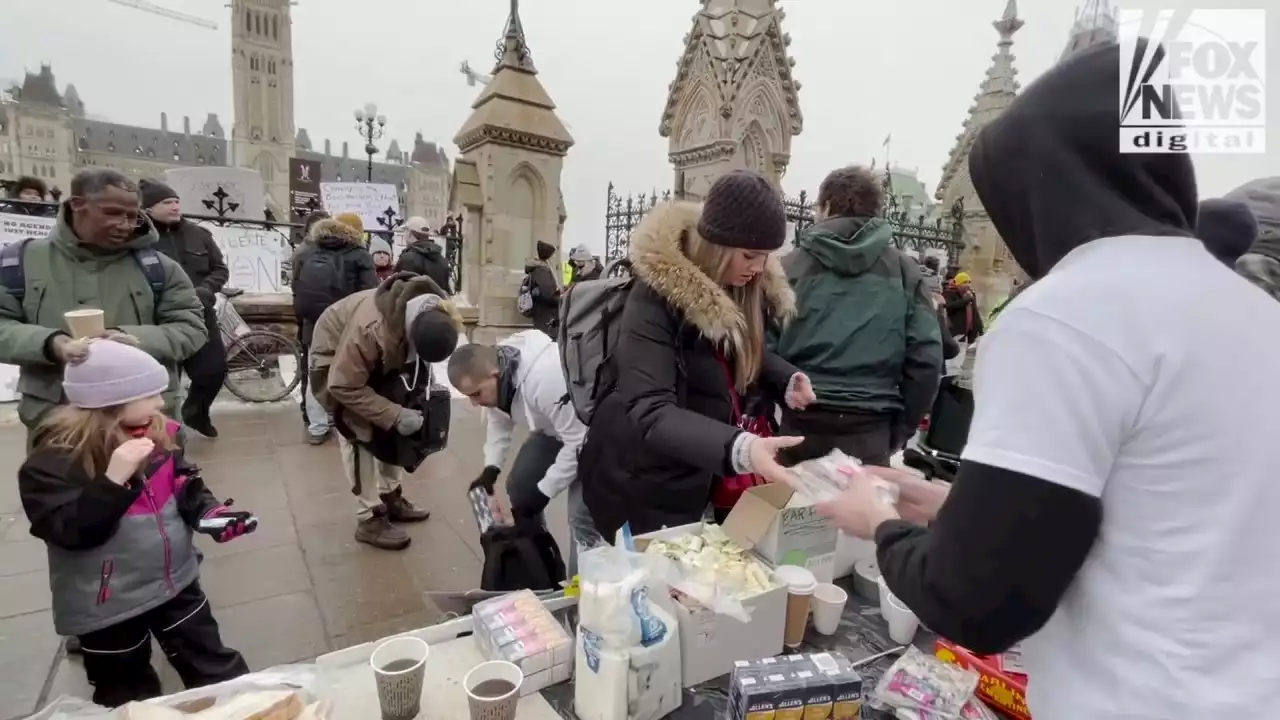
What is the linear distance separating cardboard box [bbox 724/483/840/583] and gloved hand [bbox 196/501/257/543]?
5.40 feet

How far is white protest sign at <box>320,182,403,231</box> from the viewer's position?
10.0 meters

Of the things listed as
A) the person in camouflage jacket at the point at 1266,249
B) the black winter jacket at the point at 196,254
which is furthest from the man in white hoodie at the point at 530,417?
the black winter jacket at the point at 196,254

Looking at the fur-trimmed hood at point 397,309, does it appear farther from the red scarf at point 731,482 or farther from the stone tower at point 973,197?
the stone tower at point 973,197

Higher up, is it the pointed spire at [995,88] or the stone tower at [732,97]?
the pointed spire at [995,88]

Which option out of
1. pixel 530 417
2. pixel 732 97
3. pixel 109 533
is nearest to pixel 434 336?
pixel 530 417

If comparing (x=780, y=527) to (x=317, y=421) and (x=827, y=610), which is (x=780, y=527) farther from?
(x=317, y=421)

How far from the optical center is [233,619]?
2.93 meters

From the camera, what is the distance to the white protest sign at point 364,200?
32.8ft

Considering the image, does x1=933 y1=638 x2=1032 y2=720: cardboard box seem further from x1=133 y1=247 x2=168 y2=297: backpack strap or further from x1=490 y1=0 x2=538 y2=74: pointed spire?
x1=490 y1=0 x2=538 y2=74: pointed spire

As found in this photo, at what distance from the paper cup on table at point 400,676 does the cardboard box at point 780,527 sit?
82 centimetres

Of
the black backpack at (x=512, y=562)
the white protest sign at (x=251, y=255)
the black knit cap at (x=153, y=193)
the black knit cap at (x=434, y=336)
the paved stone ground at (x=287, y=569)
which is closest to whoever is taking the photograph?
the black backpack at (x=512, y=562)

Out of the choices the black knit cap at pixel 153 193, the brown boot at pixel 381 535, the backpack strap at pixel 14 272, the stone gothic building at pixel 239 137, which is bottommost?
the brown boot at pixel 381 535

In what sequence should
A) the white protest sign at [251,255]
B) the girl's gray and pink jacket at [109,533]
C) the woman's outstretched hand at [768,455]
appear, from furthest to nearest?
the white protest sign at [251,255]
the girl's gray and pink jacket at [109,533]
the woman's outstretched hand at [768,455]

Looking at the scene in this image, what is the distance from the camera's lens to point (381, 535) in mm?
3693
